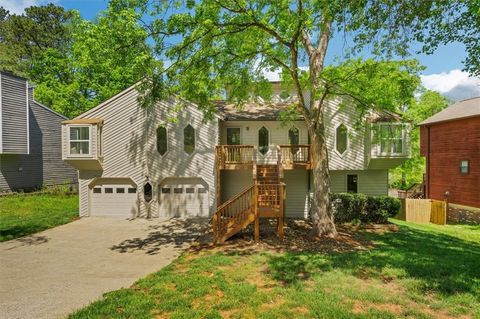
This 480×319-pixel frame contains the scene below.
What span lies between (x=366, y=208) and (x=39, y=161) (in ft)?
78.5

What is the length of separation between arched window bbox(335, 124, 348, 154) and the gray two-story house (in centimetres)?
2

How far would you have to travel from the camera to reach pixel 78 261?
9.25m

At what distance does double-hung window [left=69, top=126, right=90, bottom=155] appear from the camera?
53.2ft

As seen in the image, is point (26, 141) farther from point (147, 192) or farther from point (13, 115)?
point (147, 192)

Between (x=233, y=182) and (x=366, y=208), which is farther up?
(x=233, y=182)

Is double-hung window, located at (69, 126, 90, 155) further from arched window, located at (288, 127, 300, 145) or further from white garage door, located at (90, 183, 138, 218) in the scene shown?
arched window, located at (288, 127, 300, 145)

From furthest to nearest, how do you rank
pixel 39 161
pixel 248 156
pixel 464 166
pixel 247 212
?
pixel 39 161 → pixel 464 166 → pixel 248 156 → pixel 247 212

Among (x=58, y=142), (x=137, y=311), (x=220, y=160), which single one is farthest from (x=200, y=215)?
(x=58, y=142)

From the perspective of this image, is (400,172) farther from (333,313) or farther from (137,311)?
(137,311)

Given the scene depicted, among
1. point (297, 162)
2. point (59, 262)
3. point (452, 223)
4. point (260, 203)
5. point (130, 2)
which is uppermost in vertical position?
point (130, 2)

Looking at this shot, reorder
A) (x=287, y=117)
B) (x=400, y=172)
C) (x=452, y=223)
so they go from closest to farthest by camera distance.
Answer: (x=287, y=117) < (x=452, y=223) < (x=400, y=172)

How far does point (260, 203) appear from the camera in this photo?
39.3 feet

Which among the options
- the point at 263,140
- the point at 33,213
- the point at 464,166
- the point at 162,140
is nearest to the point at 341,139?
the point at 263,140

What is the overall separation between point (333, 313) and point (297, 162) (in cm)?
1039
